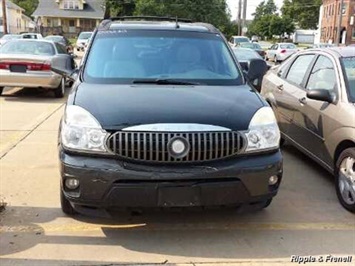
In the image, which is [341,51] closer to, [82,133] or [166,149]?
[166,149]

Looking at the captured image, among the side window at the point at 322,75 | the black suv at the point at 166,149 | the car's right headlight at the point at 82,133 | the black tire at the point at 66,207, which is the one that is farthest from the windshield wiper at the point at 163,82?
the side window at the point at 322,75

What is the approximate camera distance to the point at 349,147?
17.0 ft

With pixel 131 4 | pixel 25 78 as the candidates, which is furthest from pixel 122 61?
pixel 131 4

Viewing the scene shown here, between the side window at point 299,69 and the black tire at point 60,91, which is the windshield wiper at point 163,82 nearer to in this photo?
the side window at point 299,69

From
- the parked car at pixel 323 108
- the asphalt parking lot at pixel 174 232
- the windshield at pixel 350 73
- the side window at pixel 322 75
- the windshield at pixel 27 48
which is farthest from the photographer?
the windshield at pixel 27 48

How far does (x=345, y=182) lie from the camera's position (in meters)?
5.18

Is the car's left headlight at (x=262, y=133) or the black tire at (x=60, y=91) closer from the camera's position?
the car's left headlight at (x=262, y=133)

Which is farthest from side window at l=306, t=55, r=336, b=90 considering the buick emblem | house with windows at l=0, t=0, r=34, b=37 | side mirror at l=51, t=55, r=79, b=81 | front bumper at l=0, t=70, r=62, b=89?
house with windows at l=0, t=0, r=34, b=37

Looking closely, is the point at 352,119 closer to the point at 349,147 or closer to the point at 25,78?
the point at 349,147

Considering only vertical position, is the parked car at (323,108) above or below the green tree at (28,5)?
below

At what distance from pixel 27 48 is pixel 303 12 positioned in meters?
106

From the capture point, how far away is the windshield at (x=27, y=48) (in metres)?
13.0

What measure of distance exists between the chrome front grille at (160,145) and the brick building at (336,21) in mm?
61633

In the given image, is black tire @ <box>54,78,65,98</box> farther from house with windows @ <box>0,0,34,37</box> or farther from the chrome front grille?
house with windows @ <box>0,0,34,37</box>
